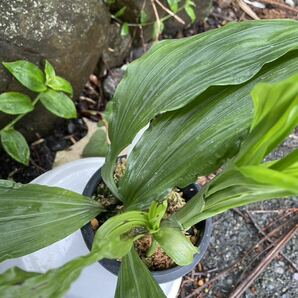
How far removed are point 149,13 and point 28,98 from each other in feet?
1.53

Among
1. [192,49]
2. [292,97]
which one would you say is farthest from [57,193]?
[292,97]

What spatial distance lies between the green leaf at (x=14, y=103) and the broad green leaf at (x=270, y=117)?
57 cm

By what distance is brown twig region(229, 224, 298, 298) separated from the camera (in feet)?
4.10

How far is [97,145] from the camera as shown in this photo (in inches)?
50.2

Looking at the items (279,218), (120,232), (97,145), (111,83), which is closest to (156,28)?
(111,83)

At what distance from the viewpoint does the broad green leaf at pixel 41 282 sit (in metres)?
0.54

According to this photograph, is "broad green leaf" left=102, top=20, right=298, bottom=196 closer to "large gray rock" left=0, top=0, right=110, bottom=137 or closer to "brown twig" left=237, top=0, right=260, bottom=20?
"large gray rock" left=0, top=0, right=110, bottom=137

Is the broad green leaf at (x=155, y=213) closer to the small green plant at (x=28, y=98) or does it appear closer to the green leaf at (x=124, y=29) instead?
the small green plant at (x=28, y=98)

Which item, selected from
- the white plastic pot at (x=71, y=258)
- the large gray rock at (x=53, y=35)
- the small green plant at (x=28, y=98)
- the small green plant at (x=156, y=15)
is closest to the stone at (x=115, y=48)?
the small green plant at (x=156, y=15)

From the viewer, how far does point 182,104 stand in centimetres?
74

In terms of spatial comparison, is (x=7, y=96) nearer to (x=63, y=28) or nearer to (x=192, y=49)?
(x=63, y=28)

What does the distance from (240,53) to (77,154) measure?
26.2 inches

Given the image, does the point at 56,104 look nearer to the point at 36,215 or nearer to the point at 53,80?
the point at 53,80

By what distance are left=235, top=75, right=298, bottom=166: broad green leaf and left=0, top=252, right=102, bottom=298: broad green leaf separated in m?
0.21
